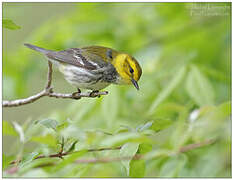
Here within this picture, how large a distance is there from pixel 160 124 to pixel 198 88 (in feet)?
2.39

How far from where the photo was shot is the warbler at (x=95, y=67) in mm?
2000

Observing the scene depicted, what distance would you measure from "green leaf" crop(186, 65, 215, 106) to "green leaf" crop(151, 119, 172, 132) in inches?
24.5

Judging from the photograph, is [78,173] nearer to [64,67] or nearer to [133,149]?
[133,149]

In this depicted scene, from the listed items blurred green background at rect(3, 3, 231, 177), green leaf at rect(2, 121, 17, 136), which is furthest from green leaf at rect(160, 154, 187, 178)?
green leaf at rect(2, 121, 17, 136)

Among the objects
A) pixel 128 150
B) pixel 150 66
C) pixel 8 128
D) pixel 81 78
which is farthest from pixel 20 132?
pixel 150 66

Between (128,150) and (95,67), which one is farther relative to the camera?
(95,67)

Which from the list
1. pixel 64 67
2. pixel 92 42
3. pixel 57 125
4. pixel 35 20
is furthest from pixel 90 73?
pixel 35 20

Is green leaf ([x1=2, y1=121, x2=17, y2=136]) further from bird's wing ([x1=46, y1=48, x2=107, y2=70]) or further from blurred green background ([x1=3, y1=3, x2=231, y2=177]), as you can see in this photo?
bird's wing ([x1=46, y1=48, x2=107, y2=70])

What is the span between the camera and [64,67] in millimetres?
2121

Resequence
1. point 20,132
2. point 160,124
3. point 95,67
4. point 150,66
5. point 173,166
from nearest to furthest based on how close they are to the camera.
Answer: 1. point 20,132
2. point 160,124
3. point 173,166
4. point 95,67
5. point 150,66

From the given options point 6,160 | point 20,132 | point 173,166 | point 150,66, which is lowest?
point 173,166

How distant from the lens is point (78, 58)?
2121 mm

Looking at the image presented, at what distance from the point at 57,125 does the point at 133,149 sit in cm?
24

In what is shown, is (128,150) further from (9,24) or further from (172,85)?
(172,85)
